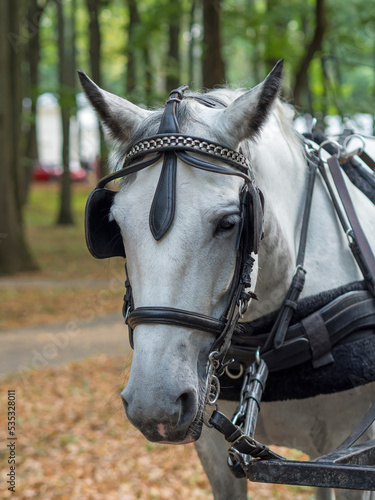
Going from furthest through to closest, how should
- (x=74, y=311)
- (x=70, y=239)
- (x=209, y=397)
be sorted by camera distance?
(x=70, y=239)
(x=74, y=311)
(x=209, y=397)

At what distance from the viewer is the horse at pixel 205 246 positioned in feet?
5.98

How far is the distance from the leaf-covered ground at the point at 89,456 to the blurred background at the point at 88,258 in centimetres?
2

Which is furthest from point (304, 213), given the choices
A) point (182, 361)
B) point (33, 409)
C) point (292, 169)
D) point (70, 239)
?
point (70, 239)

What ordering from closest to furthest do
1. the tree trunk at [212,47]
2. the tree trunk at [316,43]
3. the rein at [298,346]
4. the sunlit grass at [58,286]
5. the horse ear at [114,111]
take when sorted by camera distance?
the rein at [298,346] < the horse ear at [114,111] < the tree trunk at [212,47] < the sunlit grass at [58,286] < the tree trunk at [316,43]

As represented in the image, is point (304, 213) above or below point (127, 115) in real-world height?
below

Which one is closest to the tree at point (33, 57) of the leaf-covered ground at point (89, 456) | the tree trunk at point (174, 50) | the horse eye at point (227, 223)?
the tree trunk at point (174, 50)

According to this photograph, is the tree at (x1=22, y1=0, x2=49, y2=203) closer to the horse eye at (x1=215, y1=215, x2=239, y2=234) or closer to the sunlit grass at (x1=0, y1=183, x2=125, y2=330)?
the sunlit grass at (x1=0, y1=183, x2=125, y2=330)

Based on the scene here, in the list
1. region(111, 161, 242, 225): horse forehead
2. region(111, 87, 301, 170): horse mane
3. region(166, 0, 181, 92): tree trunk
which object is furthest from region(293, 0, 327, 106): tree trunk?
region(111, 161, 242, 225): horse forehead

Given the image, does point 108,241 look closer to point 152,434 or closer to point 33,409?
point 152,434

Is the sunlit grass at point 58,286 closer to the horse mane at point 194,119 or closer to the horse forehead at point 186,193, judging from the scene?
the horse mane at point 194,119

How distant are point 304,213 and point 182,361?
3.53ft

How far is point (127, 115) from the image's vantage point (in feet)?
7.36

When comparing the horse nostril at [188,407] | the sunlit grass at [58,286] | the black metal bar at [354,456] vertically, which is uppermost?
the horse nostril at [188,407]

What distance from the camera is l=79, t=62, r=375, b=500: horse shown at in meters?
1.82
